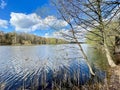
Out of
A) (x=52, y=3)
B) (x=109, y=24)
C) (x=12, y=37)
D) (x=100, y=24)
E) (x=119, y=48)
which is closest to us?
(x=109, y=24)

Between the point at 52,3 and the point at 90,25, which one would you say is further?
the point at 52,3

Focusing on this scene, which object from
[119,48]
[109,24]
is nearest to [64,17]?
[109,24]

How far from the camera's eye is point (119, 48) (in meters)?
29.2

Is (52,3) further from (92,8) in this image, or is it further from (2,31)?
(2,31)

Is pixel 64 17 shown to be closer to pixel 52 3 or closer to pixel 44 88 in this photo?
pixel 52 3

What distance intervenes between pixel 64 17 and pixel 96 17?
238 cm

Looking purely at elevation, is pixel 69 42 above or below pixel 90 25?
below

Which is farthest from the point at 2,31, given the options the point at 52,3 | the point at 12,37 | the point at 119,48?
the point at 52,3

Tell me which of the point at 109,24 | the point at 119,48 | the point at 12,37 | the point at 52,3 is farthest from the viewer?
the point at 12,37

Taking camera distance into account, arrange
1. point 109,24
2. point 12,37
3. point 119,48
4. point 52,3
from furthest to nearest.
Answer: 1. point 12,37
2. point 119,48
3. point 52,3
4. point 109,24

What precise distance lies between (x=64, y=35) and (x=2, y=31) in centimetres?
13586

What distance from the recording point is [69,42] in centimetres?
1243

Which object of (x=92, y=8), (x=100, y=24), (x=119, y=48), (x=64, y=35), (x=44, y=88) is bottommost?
(x=44, y=88)

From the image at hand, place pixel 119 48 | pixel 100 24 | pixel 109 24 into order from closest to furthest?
pixel 109 24, pixel 100 24, pixel 119 48
